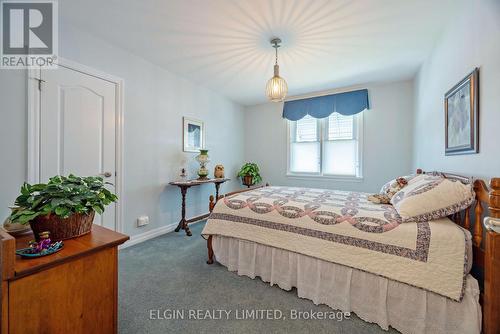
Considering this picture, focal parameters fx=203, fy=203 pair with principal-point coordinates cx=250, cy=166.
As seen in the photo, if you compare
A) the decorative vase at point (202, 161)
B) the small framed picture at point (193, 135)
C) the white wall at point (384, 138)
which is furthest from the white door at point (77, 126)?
the white wall at point (384, 138)

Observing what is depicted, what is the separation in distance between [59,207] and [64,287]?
14.0 inches

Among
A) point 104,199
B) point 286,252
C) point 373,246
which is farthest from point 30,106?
point 373,246

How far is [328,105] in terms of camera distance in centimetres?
401

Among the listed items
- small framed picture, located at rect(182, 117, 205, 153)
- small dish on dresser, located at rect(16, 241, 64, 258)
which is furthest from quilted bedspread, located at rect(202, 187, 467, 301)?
small framed picture, located at rect(182, 117, 205, 153)

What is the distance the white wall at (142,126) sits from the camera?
1.84 metres

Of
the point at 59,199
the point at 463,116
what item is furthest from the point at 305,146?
the point at 59,199

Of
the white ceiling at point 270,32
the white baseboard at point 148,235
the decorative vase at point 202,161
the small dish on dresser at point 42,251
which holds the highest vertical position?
the white ceiling at point 270,32

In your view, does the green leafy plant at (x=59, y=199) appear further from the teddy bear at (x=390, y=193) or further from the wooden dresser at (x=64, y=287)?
the teddy bear at (x=390, y=193)

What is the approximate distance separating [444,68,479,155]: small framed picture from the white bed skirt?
106 centimetres

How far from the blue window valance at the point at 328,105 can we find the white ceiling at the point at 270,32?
17.8 inches

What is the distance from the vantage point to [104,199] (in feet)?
3.68

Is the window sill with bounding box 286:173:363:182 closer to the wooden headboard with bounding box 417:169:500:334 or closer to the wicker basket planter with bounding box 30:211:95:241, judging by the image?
the wooden headboard with bounding box 417:169:500:334

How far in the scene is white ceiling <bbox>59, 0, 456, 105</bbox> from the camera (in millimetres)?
1877

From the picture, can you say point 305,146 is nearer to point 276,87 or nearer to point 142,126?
point 276,87
